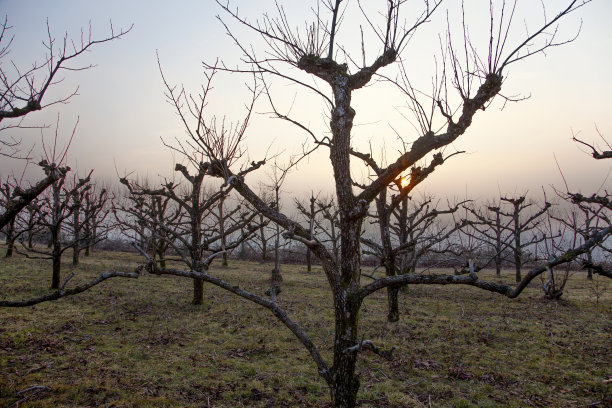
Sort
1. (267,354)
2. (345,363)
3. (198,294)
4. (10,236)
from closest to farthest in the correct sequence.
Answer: (345,363)
(267,354)
(198,294)
(10,236)

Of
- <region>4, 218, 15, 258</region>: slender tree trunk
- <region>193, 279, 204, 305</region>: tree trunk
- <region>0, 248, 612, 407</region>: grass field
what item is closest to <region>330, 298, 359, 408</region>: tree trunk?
<region>0, 248, 612, 407</region>: grass field

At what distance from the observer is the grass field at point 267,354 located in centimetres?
623

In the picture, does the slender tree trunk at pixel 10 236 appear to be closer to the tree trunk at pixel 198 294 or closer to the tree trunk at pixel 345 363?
the tree trunk at pixel 198 294

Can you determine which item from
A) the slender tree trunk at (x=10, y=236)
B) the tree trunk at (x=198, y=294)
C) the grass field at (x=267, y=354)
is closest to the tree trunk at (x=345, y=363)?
the grass field at (x=267, y=354)

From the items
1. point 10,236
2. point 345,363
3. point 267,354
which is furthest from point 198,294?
point 345,363

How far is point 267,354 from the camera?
839 centimetres

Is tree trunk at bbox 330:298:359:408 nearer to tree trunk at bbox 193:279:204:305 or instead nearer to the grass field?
the grass field

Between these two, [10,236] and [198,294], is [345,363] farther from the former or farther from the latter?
[10,236]

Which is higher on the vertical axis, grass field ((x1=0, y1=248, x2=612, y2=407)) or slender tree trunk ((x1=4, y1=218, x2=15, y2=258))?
slender tree trunk ((x1=4, y1=218, x2=15, y2=258))

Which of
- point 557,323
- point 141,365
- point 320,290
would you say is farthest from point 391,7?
point 320,290

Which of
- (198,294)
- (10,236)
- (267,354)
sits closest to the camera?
(267,354)

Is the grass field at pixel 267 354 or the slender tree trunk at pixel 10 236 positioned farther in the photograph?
the slender tree trunk at pixel 10 236

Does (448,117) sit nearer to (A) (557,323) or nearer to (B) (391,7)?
(B) (391,7)

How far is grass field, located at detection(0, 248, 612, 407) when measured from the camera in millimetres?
6227
